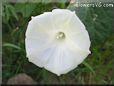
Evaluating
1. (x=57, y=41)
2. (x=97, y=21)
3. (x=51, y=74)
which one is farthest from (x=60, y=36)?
(x=51, y=74)

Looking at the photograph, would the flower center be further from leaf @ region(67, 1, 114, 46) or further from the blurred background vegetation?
the blurred background vegetation

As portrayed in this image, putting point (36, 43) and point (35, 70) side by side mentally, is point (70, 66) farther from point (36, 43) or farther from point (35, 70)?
point (35, 70)

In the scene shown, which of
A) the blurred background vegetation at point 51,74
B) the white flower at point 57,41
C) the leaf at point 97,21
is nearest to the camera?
the white flower at point 57,41

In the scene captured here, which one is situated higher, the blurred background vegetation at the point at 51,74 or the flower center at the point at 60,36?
the flower center at the point at 60,36

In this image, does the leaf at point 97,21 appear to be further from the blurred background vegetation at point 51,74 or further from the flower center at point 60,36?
the flower center at point 60,36

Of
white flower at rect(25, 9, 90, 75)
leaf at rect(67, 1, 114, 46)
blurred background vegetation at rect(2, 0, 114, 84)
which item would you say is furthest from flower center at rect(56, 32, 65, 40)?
blurred background vegetation at rect(2, 0, 114, 84)

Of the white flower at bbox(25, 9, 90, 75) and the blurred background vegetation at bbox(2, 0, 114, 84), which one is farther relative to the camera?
the blurred background vegetation at bbox(2, 0, 114, 84)

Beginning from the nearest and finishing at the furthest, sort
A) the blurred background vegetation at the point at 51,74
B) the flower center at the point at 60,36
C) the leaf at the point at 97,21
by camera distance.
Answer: the flower center at the point at 60,36 → the leaf at the point at 97,21 → the blurred background vegetation at the point at 51,74

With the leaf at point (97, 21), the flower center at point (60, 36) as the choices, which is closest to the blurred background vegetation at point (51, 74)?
the leaf at point (97, 21)
